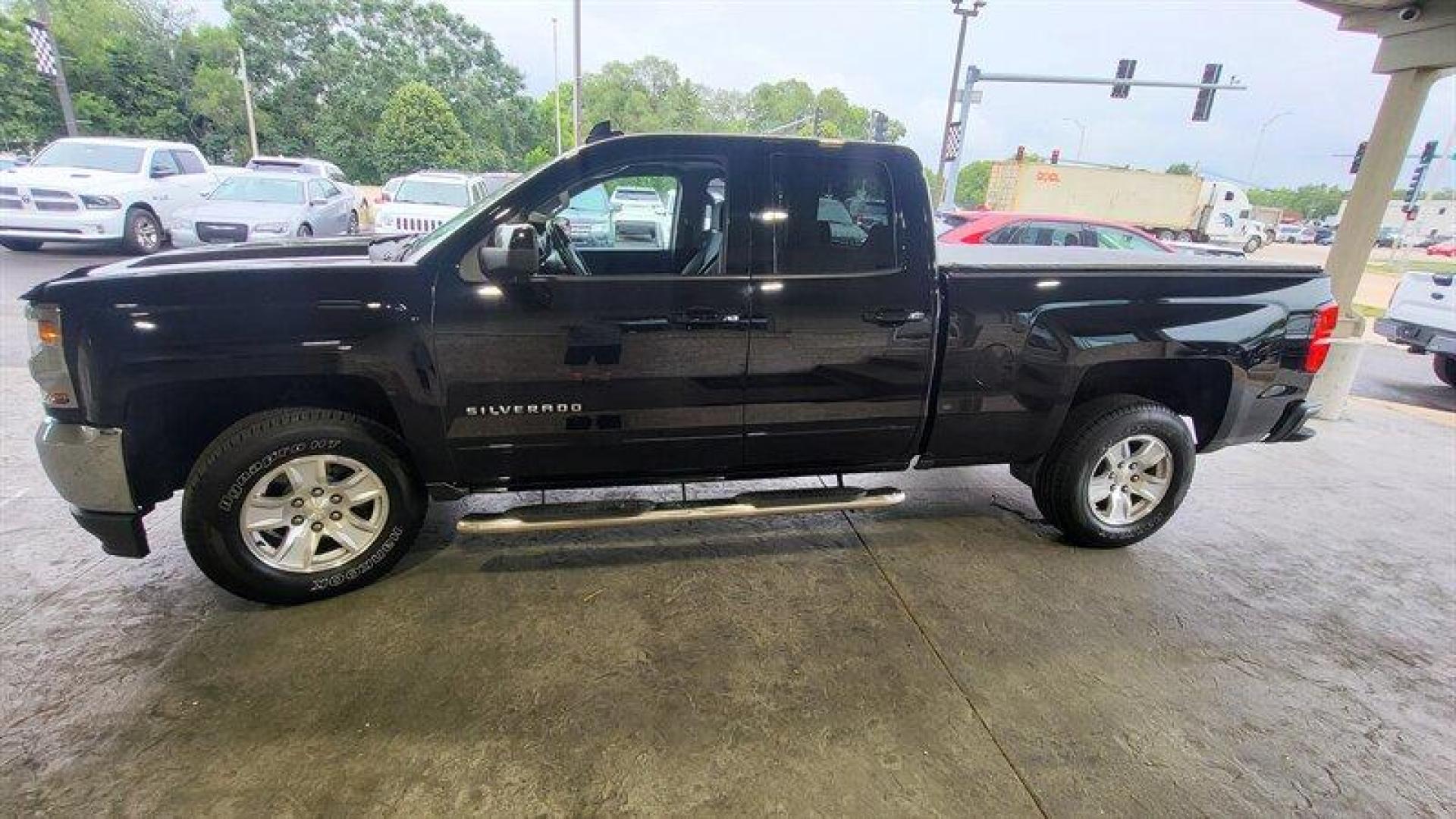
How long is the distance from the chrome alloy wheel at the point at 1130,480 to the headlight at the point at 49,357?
435cm

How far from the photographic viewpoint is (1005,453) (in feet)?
11.5

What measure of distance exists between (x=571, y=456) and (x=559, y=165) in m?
1.22

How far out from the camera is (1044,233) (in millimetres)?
10594

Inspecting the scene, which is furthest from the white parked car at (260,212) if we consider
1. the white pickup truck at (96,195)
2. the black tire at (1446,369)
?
the black tire at (1446,369)

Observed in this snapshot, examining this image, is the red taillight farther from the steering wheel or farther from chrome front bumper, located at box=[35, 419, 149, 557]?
chrome front bumper, located at box=[35, 419, 149, 557]

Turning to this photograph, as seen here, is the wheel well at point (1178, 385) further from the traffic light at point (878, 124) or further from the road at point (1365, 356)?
the traffic light at point (878, 124)

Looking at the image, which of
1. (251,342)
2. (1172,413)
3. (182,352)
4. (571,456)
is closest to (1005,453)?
(1172,413)

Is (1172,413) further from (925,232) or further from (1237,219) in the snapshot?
(1237,219)

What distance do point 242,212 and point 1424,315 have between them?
15.5 metres

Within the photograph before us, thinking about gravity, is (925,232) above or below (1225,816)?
above

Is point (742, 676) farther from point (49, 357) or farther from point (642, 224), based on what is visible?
point (49, 357)

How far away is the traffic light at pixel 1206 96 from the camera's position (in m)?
18.2

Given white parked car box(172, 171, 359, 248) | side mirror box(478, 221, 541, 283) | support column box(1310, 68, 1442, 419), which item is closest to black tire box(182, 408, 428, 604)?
side mirror box(478, 221, 541, 283)

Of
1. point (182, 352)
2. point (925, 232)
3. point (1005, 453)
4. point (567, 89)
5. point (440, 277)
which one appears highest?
point (567, 89)
